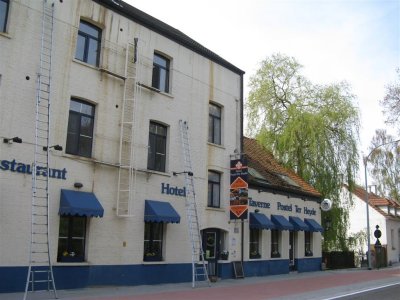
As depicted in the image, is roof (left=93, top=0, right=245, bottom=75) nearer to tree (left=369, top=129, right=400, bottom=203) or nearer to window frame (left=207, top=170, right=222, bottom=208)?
window frame (left=207, top=170, right=222, bottom=208)

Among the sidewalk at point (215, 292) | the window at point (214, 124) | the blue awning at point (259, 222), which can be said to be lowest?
the sidewalk at point (215, 292)

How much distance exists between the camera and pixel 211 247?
68.7 ft

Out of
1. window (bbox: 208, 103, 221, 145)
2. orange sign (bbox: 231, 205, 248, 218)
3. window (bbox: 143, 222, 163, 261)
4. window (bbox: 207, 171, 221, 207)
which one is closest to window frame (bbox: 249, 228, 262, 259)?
orange sign (bbox: 231, 205, 248, 218)

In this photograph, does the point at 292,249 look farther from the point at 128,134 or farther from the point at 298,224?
the point at 128,134

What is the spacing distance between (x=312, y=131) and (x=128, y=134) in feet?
52.5

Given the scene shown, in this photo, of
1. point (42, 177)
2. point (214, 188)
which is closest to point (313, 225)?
point (214, 188)

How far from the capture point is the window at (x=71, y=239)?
49.3 ft

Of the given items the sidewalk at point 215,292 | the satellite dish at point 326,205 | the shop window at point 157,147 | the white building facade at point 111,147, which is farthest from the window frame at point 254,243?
the shop window at point 157,147

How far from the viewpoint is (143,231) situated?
17.3 metres

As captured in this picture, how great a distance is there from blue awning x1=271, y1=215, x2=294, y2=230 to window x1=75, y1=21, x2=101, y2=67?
12.7 m

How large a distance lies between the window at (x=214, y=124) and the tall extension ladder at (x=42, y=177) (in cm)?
867

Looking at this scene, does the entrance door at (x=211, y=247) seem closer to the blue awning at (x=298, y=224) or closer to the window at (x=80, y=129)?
the blue awning at (x=298, y=224)

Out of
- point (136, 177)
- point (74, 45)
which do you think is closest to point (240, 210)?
point (136, 177)

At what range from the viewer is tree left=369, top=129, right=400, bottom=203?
47.4 metres
